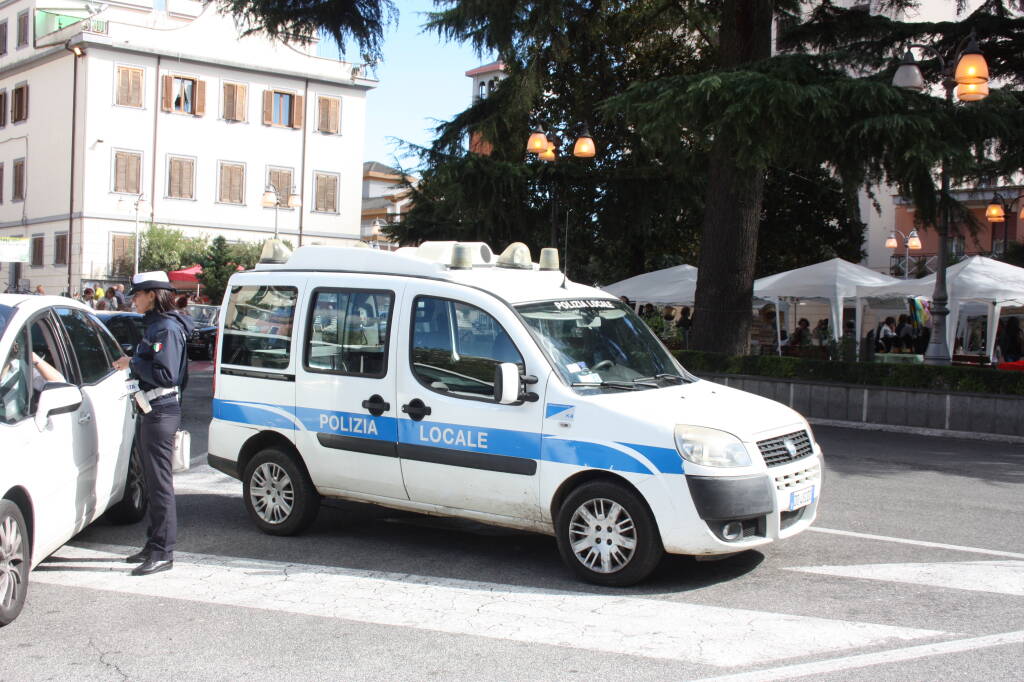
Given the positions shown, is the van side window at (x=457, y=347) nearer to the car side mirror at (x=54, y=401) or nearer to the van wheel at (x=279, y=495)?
the van wheel at (x=279, y=495)

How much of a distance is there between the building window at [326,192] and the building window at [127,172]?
867 cm

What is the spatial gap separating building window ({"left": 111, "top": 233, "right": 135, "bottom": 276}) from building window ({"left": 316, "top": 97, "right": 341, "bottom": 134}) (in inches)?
430

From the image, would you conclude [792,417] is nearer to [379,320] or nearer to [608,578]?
[608,578]

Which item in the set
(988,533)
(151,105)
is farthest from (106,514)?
(151,105)

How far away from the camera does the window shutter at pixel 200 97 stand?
49.4 m

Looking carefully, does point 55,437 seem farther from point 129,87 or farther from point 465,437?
point 129,87

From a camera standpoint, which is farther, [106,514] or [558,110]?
[558,110]

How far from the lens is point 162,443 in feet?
21.5

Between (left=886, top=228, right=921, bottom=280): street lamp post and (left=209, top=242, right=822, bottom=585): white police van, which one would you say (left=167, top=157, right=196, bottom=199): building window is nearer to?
(left=886, top=228, right=921, bottom=280): street lamp post

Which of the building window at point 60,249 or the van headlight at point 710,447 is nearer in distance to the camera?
the van headlight at point 710,447

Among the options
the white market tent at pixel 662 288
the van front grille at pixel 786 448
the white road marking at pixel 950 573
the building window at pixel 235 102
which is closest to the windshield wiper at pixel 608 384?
the van front grille at pixel 786 448

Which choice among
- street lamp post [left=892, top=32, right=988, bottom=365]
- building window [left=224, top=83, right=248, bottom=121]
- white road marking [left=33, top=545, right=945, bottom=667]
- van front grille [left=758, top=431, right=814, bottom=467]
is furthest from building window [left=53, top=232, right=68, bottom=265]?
van front grille [left=758, top=431, right=814, bottom=467]

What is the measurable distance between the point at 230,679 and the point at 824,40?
52.0ft

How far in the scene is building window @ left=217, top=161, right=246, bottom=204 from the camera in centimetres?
5031
